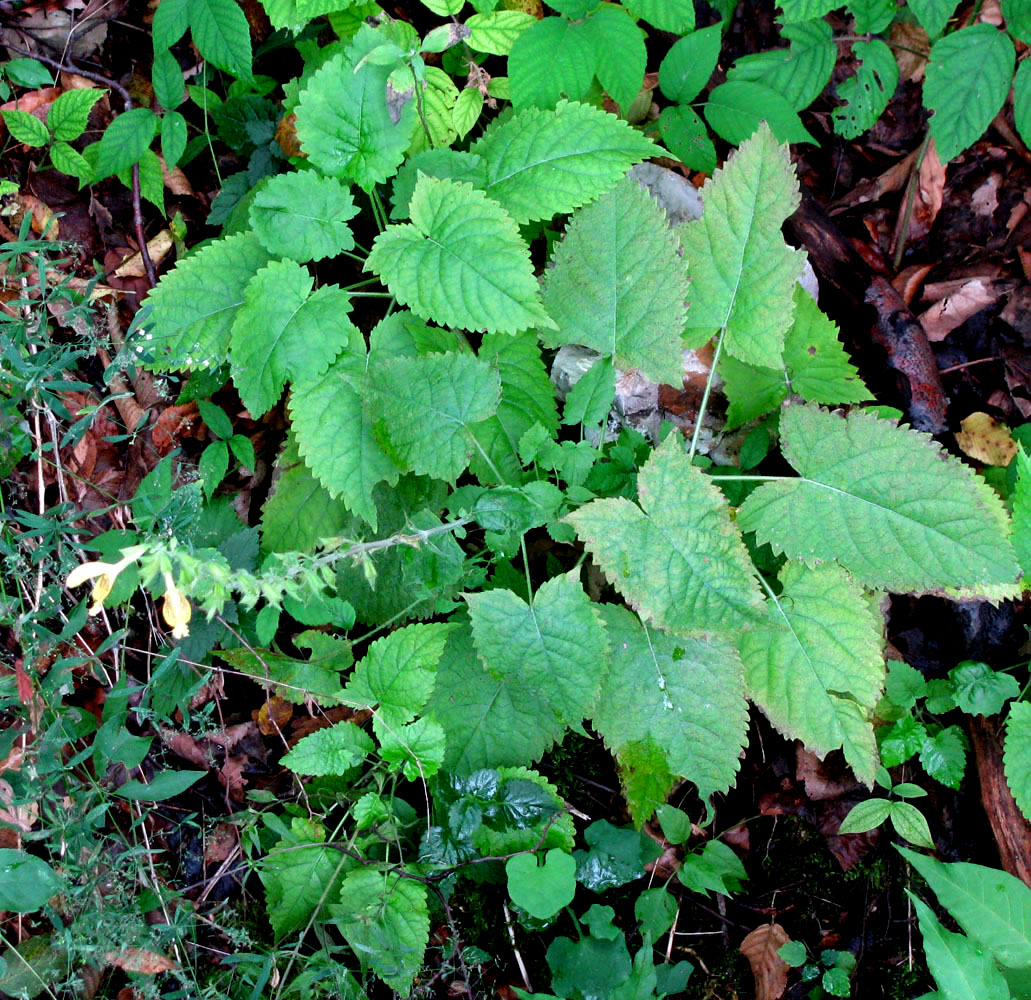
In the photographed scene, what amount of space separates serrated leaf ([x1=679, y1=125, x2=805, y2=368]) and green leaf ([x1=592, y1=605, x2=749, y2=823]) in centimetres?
83

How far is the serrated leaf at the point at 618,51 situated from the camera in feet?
7.51

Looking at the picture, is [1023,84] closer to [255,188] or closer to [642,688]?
[642,688]

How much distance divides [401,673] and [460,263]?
1075 mm

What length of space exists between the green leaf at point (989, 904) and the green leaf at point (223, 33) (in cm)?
292

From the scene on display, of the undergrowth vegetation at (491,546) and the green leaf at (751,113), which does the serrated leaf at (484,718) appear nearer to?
the undergrowth vegetation at (491,546)

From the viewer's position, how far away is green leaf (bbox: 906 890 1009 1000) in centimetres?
177

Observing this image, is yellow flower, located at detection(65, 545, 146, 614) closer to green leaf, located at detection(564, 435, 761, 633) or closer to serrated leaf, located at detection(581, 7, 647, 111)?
green leaf, located at detection(564, 435, 761, 633)

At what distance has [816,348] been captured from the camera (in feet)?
7.88

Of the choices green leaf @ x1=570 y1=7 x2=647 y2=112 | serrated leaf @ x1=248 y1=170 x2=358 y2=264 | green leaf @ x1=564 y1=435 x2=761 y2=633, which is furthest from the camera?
green leaf @ x1=570 y1=7 x2=647 y2=112

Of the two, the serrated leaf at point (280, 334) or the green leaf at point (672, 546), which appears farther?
the serrated leaf at point (280, 334)

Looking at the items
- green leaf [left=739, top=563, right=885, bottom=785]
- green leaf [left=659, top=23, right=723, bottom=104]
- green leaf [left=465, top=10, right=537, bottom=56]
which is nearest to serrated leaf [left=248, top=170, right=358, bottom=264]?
green leaf [left=465, top=10, right=537, bottom=56]

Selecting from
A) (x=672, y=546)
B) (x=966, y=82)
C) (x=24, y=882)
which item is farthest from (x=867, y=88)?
(x=24, y=882)

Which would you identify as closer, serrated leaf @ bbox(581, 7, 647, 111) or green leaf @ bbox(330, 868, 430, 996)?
green leaf @ bbox(330, 868, 430, 996)

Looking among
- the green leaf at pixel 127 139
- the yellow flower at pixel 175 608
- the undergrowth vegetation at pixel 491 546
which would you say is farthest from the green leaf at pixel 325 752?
the green leaf at pixel 127 139
